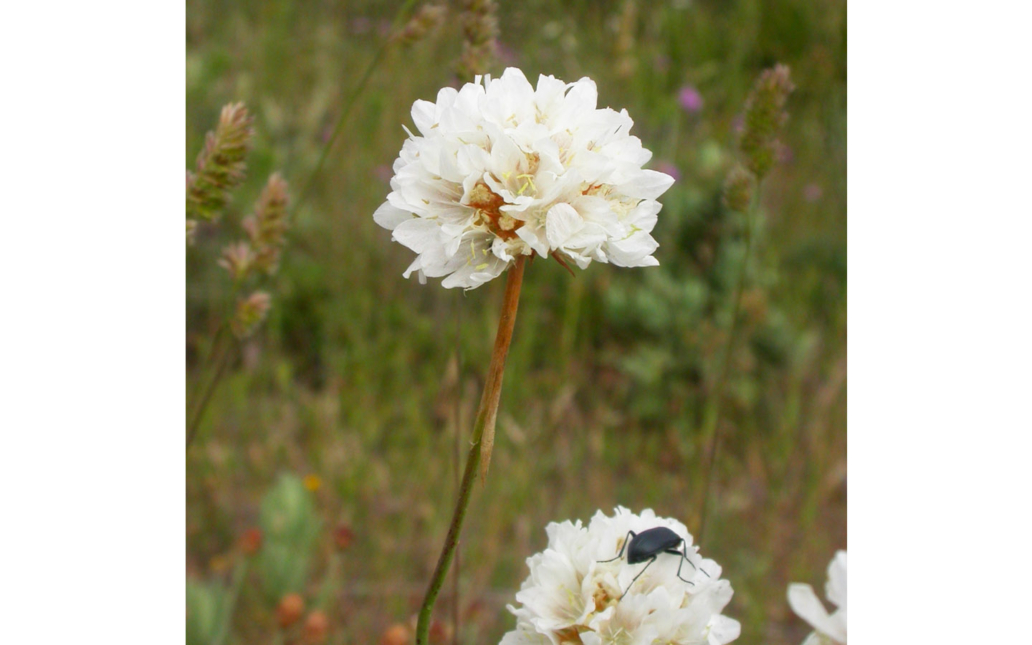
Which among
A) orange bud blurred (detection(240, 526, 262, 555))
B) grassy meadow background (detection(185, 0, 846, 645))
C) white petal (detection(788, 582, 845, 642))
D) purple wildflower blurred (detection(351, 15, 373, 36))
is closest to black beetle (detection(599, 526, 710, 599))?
white petal (detection(788, 582, 845, 642))

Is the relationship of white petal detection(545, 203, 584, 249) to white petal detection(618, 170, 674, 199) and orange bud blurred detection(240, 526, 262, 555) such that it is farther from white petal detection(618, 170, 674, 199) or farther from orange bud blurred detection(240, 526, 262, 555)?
orange bud blurred detection(240, 526, 262, 555)

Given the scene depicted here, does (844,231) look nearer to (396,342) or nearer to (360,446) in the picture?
(396,342)

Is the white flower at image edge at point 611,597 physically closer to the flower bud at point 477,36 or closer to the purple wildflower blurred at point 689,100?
the flower bud at point 477,36

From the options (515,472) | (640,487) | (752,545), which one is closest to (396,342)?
(515,472)

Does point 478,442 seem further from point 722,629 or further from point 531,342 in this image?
point 531,342

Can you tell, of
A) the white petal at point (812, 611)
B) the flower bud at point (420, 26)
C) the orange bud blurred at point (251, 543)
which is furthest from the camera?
the orange bud blurred at point (251, 543)

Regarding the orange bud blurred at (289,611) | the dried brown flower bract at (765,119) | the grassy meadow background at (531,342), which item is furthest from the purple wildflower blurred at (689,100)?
the orange bud blurred at (289,611)

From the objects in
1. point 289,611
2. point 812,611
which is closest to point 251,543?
point 289,611
